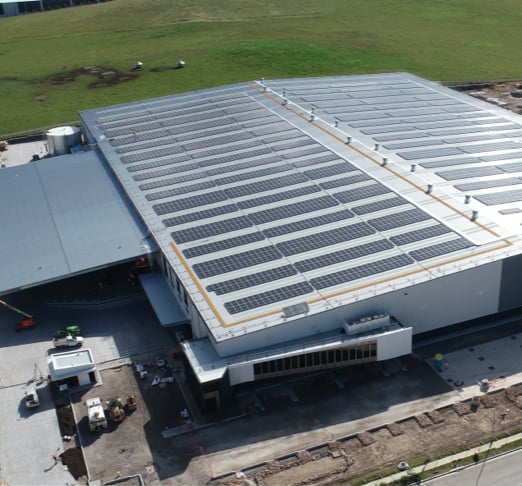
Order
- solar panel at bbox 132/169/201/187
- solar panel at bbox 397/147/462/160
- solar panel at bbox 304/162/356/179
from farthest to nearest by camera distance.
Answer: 1. solar panel at bbox 397/147/462/160
2. solar panel at bbox 132/169/201/187
3. solar panel at bbox 304/162/356/179

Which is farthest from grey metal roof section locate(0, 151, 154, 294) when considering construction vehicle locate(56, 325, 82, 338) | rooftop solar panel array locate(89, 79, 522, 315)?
construction vehicle locate(56, 325, 82, 338)

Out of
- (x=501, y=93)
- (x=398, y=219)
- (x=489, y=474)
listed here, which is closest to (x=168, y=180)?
(x=398, y=219)

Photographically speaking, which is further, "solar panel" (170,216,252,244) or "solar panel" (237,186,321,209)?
"solar panel" (237,186,321,209)

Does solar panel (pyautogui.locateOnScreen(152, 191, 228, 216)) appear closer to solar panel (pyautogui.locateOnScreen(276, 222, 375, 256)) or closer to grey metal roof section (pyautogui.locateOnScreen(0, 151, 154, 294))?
grey metal roof section (pyautogui.locateOnScreen(0, 151, 154, 294))

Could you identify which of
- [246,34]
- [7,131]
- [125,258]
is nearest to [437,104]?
[125,258]

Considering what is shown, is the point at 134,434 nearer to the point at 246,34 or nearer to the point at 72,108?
the point at 72,108

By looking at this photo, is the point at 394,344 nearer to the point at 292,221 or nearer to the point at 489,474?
the point at 489,474
